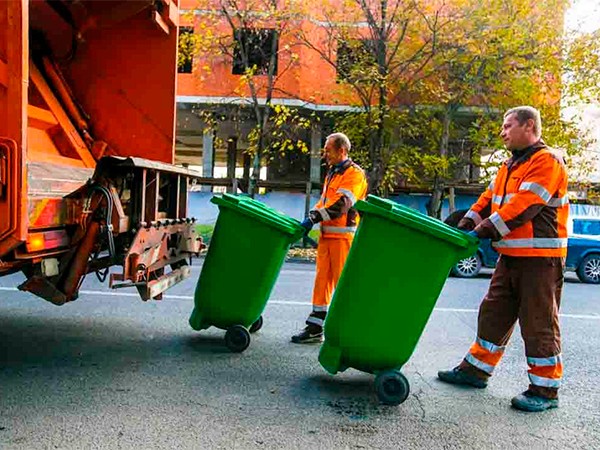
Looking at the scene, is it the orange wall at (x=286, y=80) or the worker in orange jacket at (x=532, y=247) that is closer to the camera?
the worker in orange jacket at (x=532, y=247)

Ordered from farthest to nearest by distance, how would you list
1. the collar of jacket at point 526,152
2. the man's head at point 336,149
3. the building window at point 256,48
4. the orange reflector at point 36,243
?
the building window at point 256,48
the man's head at point 336,149
the collar of jacket at point 526,152
the orange reflector at point 36,243

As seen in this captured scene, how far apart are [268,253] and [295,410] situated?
4.08ft

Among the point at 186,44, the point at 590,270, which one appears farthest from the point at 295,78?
the point at 590,270

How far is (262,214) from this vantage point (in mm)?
3988

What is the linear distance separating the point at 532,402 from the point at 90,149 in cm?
377

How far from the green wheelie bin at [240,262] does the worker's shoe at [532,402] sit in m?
1.76

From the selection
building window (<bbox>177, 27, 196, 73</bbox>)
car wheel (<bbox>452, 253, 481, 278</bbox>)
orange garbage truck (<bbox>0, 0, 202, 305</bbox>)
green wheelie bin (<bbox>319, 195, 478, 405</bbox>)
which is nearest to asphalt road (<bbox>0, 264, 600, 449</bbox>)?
green wheelie bin (<bbox>319, 195, 478, 405</bbox>)

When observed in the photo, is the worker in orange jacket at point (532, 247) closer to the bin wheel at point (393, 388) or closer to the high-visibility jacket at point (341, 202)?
the bin wheel at point (393, 388)

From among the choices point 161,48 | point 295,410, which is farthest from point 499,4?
point 295,410

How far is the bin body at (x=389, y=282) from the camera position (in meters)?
3.14

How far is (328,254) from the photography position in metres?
4.48

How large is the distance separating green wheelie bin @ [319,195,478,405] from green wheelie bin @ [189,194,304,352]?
34.3 inches

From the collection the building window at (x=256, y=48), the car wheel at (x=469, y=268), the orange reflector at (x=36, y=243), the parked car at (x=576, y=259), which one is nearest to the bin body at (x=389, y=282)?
the orange reflector at (x=36, y=243)

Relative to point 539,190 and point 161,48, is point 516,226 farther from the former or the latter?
point 161,48
